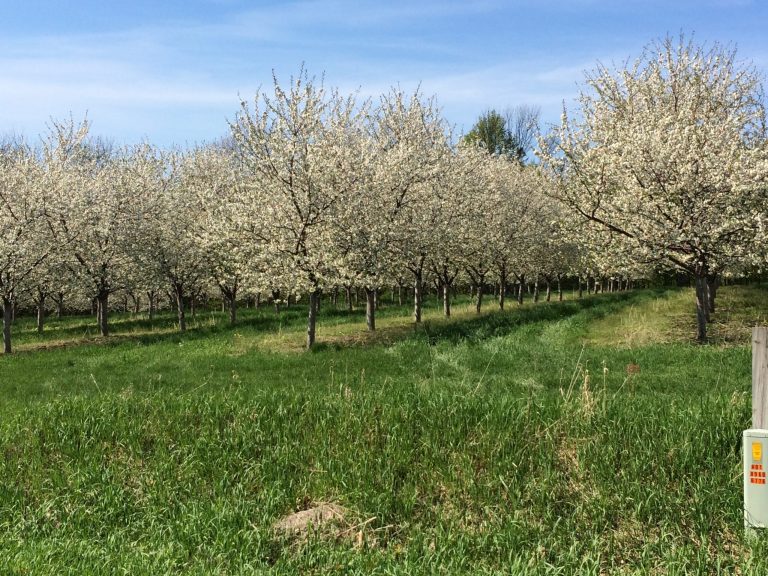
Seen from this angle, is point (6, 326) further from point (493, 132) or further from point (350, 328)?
point (493, 132)

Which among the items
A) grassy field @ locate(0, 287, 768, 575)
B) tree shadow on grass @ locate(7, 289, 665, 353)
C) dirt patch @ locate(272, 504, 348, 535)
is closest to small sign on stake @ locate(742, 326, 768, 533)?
grassy field @ locate(0, 287, 768, 575)

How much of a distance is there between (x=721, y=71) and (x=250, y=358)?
929 inches

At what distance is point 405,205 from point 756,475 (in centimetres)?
2183

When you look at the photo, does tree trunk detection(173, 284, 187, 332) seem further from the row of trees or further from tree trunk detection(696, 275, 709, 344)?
tree trunk detection(696, 275, 709, 344)

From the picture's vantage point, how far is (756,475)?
16.5ft

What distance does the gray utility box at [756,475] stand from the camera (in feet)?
16.4

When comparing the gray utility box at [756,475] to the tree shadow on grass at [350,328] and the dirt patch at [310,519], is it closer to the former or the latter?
the dirt patch at [310,519]

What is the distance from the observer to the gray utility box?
5.01m

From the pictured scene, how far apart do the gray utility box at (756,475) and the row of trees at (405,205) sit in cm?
1553

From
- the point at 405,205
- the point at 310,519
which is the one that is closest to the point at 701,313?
the point at 405,205

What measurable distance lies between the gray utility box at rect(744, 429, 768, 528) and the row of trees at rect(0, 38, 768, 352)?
1553cm

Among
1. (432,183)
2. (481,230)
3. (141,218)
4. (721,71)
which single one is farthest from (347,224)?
(721,71)

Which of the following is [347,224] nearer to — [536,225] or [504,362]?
[504,362]

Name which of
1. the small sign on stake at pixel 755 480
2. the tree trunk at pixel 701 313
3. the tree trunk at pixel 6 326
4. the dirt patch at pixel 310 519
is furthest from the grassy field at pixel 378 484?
the tree trunk at pixel 6 326
